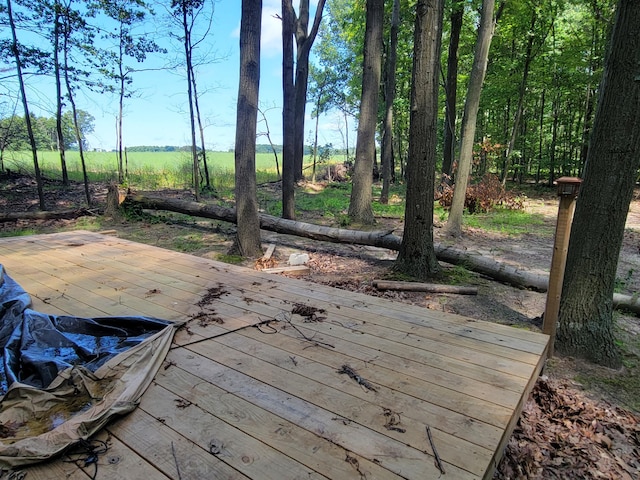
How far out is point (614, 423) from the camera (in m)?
2.12

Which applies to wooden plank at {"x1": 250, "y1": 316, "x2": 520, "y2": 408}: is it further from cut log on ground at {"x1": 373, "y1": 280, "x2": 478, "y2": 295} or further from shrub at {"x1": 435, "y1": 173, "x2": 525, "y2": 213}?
shrub at {"x1": 435, "y1": 173, "x2": 525, "y2": 213}

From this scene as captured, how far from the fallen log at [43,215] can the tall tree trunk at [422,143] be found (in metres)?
7.62

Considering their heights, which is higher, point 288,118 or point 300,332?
point 288,118

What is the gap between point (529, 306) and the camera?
3840 mm

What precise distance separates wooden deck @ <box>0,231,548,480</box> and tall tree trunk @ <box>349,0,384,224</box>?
16.4 feet

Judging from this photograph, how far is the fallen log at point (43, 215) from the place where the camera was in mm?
7485

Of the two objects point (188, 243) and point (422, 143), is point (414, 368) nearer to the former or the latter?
point (422, 143)

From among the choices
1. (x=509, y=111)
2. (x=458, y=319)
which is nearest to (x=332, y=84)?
(x=509, y=111)

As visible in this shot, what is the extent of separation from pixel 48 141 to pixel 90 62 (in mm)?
7337

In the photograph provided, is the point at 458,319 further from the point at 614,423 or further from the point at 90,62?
the point at 90,62

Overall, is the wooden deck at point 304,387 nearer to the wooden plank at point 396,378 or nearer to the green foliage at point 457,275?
the wooden plank at point 396,378

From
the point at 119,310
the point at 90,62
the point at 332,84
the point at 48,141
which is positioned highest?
the point at 332,84

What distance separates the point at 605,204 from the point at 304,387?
2.49m

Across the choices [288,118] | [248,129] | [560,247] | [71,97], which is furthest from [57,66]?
[560,247]
